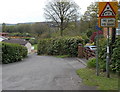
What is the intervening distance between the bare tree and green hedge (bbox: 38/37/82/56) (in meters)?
15.2

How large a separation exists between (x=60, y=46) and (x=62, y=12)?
2037cm

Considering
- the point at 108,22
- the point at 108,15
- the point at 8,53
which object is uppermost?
the point at 108,15

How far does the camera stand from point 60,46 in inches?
911

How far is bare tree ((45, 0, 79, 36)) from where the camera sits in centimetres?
4206

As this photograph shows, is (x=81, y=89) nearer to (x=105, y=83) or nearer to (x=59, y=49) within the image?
(x=105, y=83)

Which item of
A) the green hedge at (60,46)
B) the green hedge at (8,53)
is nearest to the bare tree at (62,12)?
the green hedge at (60,46)

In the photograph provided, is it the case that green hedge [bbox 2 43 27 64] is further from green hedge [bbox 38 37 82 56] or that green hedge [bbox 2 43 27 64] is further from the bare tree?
the bare tree

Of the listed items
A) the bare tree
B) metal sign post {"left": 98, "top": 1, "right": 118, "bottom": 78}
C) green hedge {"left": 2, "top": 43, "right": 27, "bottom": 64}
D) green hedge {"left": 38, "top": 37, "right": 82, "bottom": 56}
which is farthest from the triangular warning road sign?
the bare tree

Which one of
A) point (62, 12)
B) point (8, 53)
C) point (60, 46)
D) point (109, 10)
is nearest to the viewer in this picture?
point (109, 10)

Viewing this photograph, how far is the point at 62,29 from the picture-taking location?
41.2 meters

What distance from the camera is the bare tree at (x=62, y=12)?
42.1m

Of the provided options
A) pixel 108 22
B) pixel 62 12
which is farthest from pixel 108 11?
pixel 62 12

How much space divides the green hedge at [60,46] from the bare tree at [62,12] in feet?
49.8

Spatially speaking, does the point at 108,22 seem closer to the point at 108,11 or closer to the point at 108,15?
the point at 108,15
